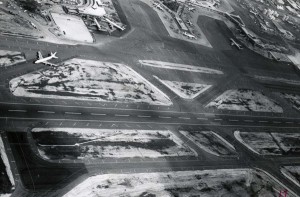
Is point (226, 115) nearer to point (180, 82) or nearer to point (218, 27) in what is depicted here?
point (180, 82)

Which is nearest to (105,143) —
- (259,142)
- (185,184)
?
(185,184)

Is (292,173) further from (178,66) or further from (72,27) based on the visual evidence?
(72,27)

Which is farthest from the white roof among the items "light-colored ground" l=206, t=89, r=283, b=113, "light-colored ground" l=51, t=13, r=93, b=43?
"light-colored ground" l=206, t=89, r=283, b=113

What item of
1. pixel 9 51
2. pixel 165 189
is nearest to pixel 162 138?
pixel 165 189

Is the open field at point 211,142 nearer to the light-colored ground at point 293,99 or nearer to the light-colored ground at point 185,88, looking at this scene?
the light-colored ground at point 185,88

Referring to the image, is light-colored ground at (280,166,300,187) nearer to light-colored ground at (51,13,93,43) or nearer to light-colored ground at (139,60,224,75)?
light-colored ground at (139,60,224,75)
